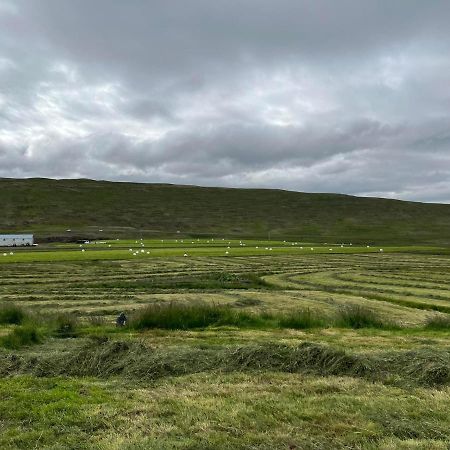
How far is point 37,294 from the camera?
29984 millimetres

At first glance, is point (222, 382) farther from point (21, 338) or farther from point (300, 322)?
point (300, 322)

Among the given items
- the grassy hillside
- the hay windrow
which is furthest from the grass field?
the grassy hillside

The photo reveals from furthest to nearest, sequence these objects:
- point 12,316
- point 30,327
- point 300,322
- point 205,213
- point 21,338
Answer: point 205,213 → point 12,316 → point 300,322 → point 30,327 → point 21,338

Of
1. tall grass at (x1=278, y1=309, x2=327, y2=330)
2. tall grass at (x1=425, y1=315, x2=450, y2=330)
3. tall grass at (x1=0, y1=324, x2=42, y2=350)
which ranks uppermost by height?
tall grass at (x1=0, y1=324, x2=42, y2=350)

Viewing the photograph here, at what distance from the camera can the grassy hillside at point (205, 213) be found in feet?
461

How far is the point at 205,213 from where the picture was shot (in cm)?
16662

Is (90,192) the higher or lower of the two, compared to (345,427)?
higher

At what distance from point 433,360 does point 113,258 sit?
52.8 metres

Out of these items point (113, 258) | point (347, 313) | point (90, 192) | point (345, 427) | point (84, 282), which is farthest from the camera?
point (90, 192)

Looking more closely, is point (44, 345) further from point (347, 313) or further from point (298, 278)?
point (298, 278)

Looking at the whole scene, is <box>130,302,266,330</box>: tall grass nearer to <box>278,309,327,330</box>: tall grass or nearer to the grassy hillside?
<box>278,309,327,330</box>: tall grass

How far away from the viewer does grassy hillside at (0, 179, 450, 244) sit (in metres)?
A: 141

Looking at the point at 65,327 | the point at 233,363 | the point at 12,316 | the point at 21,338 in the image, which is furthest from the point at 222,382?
the point at 12,316

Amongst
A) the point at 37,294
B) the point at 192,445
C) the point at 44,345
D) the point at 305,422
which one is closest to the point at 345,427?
the point at 305,422
